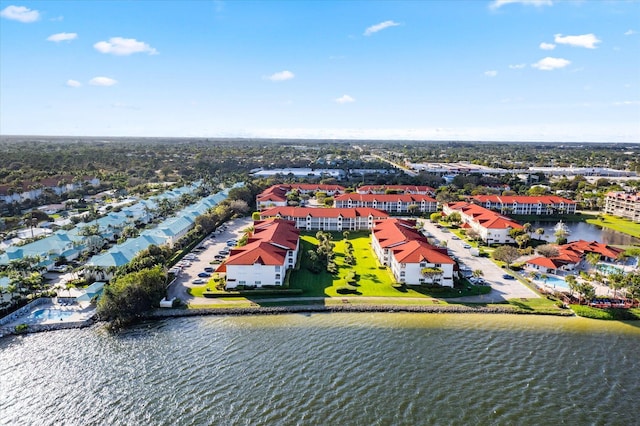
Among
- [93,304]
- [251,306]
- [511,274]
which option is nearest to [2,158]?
[93,304]

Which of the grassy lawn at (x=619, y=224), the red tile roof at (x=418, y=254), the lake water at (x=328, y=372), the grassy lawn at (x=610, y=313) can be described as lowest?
the lake water at (x=328, y=372)

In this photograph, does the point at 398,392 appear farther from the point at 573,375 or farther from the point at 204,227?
the point at 204,227

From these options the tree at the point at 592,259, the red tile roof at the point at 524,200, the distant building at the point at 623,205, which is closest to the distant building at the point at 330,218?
the tree at the point at 592,259

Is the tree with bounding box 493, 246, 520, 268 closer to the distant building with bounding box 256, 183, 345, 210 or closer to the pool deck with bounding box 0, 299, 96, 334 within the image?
the distant building with bounding box 256, 183, 345, 210

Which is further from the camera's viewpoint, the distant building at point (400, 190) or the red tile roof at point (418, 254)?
the distant building at point (400, 190)

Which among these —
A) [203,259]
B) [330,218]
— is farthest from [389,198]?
[203,259]

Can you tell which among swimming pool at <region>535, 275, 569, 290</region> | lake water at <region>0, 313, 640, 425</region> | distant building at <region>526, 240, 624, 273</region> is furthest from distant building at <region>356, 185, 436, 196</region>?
lake water at <region>0, 313, 640, 425</region>

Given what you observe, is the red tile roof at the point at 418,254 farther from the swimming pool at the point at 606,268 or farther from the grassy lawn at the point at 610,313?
the swimming pool at the point at 606,268

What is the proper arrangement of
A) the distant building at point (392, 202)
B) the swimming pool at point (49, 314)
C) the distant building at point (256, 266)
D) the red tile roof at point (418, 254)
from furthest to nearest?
the distant building at point (392, 202) < the red tile roof at point (418, 254) < the distant building at point (256, 266) < the swimming pool at point (49, 314)
